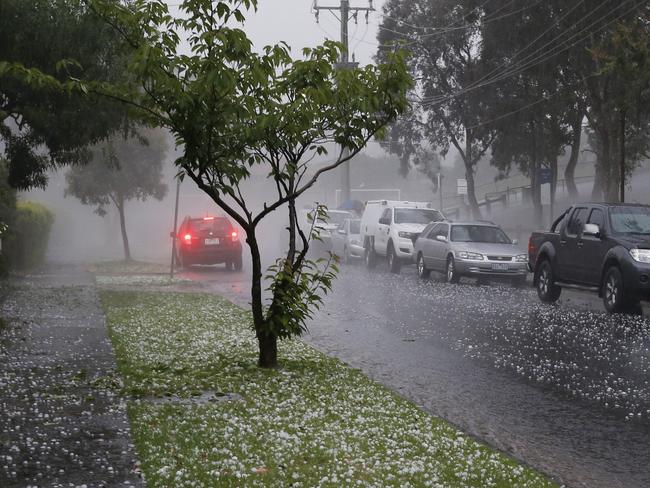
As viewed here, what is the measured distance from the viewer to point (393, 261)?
101 ft

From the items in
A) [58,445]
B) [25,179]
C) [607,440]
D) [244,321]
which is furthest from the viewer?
[25,179]

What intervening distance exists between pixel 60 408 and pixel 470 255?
17.6 metres

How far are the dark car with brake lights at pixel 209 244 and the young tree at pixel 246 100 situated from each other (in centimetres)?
2137

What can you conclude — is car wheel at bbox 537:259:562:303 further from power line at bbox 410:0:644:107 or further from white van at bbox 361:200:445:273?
power line at bbox 410:0:644:107

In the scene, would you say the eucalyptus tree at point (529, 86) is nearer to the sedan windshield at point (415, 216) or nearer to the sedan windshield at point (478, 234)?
the sedan windshield at point (415, 216)

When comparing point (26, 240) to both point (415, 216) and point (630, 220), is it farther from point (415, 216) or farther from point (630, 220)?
point (630, 220)

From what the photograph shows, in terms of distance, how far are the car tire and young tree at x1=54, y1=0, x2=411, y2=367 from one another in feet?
64.8

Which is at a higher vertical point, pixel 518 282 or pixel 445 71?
pixel 445 71

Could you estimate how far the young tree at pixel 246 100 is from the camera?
9.88 m

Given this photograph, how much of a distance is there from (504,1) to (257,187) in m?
85.9

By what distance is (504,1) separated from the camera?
40812 millimetres

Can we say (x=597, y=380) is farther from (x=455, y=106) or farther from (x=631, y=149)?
(x=455, y=106)

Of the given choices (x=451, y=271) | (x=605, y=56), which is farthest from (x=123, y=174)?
(x=605, y=56)

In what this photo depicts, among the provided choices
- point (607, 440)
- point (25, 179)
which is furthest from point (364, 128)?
point (25, 179)
